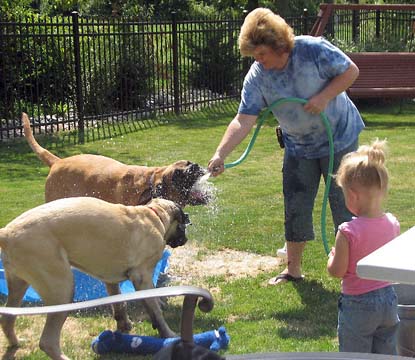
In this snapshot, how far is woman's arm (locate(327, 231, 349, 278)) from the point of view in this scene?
327cm

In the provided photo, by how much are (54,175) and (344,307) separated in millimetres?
2968

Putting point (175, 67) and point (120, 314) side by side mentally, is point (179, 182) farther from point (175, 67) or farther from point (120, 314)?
point (175, 67)

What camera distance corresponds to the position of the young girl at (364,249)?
10.6 feet

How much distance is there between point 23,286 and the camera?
443cm

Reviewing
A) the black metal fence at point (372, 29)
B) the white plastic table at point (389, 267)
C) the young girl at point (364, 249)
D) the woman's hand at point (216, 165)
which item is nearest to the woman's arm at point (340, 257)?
the young girl at point (364, 249)

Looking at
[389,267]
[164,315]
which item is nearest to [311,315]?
[164,315]

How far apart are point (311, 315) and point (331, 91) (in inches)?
55.3

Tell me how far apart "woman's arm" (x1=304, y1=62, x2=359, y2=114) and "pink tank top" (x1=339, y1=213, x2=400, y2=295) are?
1.65 meters

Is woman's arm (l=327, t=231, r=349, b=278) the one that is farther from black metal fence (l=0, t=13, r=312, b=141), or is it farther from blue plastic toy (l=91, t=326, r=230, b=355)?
black metal fence (l=0, t=13, r=312, b=141)

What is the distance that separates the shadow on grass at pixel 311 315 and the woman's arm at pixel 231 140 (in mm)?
1010

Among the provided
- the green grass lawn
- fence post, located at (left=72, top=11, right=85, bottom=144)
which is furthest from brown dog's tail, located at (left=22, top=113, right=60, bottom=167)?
fence post, located at (left=72, top=11, right=85, bottom=144)

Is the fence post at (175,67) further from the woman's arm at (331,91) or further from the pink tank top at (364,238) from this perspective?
the pink tank top at (364,238)

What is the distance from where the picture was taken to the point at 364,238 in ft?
10.6

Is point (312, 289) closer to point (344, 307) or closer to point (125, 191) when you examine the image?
point (125, 191)
